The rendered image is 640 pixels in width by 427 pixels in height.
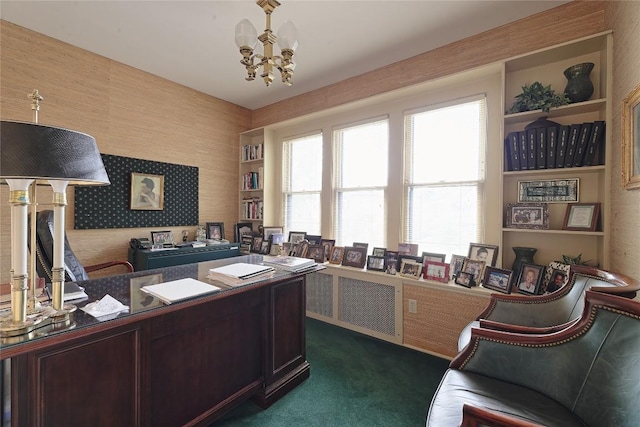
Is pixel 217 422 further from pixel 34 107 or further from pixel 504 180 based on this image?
pixel 504 180

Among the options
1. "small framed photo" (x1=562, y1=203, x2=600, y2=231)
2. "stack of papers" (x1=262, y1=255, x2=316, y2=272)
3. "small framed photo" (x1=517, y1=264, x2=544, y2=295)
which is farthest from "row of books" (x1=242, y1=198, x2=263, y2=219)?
"small framed photo" (x1=562, y1=203, x2=600, y2=231)

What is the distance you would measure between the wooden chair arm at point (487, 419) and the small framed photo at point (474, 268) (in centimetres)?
149

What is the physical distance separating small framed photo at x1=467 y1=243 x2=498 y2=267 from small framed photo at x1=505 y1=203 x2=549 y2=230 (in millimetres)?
237

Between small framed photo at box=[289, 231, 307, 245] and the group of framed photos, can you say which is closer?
the group of framed photos

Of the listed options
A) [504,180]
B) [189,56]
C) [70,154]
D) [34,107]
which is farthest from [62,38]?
[504,180]

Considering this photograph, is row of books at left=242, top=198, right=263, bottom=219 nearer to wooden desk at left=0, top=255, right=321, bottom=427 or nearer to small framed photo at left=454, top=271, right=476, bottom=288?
wooden desk at left=0, top=255, right=321, bottom=427

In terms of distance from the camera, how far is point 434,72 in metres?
2.61

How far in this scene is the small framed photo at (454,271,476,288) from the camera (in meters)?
2.30

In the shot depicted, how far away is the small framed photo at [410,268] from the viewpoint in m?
2.60

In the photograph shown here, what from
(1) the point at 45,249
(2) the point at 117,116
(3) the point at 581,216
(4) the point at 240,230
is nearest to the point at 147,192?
(2) the point at 117,116

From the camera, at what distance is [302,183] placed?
12.7ft

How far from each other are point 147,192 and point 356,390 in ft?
10.1

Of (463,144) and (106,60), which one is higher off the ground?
(106,60)

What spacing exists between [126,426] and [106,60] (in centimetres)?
340
